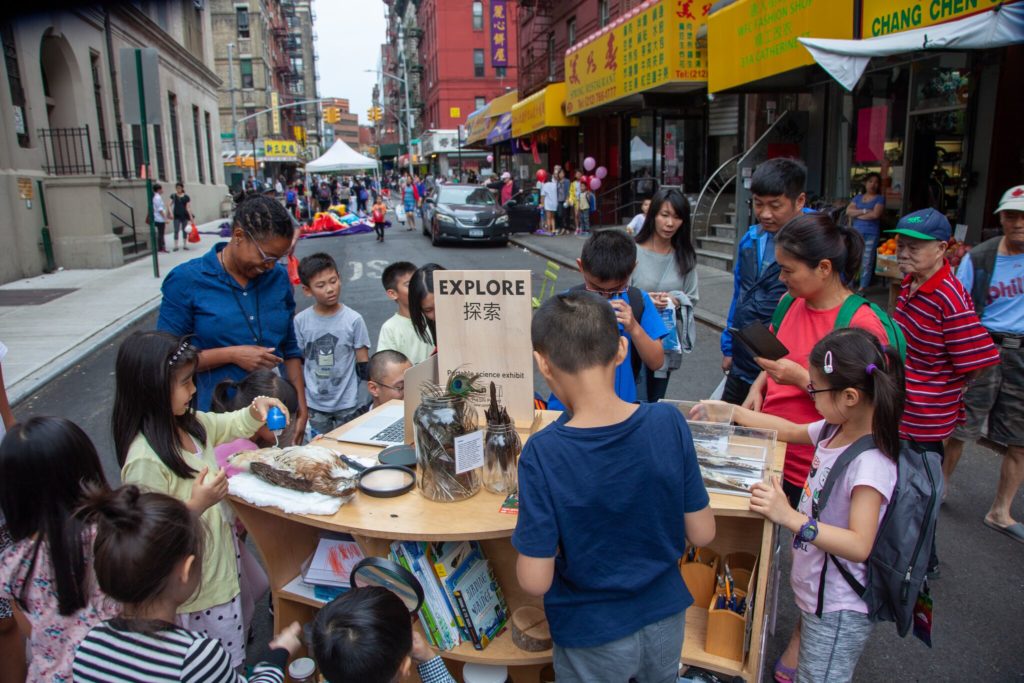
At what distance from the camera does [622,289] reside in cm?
299

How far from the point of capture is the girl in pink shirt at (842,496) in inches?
82.0

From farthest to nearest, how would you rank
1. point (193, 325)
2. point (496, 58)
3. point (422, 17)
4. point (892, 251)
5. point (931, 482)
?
1. point (422, 17)
2. point (496, 58)
3. point (892, 251)
4. point (193, 325)
5. point (931, 482)

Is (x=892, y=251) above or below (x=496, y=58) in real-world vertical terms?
below

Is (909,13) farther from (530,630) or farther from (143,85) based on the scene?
(143,85)

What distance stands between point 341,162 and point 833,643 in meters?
35.3

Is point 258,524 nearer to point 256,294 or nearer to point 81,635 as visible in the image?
point 81,635

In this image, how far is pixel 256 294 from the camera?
11.1 feet

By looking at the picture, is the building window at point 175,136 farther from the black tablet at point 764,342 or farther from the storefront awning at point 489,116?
the black tablet at point 764,342

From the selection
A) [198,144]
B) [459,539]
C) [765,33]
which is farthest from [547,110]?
[459,539]

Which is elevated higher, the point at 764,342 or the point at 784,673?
the point at 764,342

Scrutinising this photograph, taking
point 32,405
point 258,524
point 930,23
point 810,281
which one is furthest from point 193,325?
point 930,23

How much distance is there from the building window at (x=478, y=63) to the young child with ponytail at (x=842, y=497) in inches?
2175

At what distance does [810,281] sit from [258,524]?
2.35 m

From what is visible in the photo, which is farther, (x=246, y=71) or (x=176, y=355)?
(x=246, y=71)
